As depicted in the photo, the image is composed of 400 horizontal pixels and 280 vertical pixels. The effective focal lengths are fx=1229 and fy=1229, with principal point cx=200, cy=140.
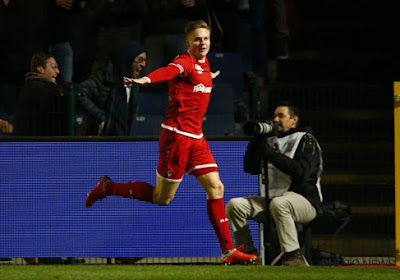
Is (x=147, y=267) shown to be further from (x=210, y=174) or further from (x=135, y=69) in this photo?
(x=135, y=69)

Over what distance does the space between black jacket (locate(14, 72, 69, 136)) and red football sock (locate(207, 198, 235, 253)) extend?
2074 millimetres

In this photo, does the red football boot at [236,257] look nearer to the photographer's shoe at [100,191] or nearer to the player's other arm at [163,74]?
the photographer's shoe at [100,191]

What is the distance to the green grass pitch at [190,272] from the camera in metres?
9.52

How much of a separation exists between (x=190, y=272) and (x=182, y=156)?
3.14ft

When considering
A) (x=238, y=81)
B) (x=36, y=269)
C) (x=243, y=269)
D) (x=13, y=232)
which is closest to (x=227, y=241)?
(x=243, y=269)

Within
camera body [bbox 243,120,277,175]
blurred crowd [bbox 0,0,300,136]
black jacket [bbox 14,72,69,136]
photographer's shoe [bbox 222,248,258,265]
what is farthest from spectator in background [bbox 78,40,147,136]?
photographer's shoe [bbox 222,248,258,265]

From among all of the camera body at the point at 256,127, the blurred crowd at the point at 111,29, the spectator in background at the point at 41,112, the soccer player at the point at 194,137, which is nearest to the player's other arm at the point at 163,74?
the soccer player at the point at 194,137

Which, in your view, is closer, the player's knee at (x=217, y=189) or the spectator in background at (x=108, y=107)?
the player's knee at (x=217, y=189)

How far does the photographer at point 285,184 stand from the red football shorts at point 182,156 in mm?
491

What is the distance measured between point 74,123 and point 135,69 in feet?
3.21

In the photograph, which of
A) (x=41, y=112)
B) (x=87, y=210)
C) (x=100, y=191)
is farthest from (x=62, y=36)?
(x=100, y=191)

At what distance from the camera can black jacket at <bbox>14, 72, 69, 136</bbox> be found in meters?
11.6

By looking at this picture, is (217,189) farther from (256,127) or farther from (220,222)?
(256,127)

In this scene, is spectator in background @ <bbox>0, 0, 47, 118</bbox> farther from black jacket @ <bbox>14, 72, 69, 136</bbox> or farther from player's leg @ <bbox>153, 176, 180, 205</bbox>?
player's leg @ <bbox>153, 176, 180, 205</bbox>
